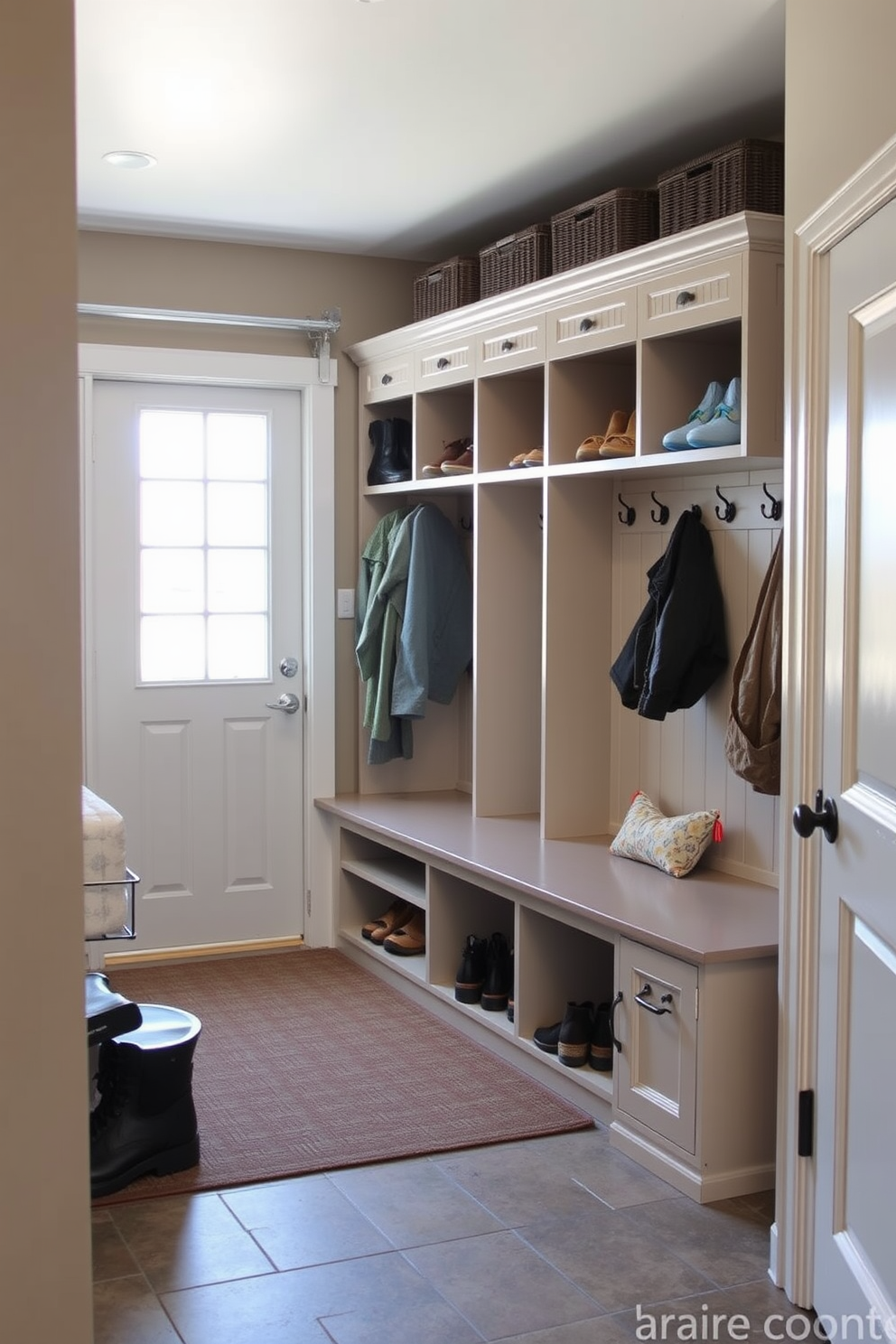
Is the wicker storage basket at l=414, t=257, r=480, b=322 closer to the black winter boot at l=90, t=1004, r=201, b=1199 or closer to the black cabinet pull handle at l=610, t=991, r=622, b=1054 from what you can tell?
the black cabinet pull handle at l=610, t=991, r=622, b=1054

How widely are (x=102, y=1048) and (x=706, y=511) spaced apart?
2.15 meters

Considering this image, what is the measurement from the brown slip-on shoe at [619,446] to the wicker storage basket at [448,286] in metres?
1.12

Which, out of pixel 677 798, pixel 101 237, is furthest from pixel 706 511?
pixel 101 237

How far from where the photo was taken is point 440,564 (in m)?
4.87

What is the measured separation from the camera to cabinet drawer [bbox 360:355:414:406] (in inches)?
190

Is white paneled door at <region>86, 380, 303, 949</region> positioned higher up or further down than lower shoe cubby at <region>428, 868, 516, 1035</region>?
higher up

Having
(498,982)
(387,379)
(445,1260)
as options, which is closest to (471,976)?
(498,982)

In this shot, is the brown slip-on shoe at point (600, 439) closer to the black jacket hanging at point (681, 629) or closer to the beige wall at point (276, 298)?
the black jacket hanging at point (681, 629)

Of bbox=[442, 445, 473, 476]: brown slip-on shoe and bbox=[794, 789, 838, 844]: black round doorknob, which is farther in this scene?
bbox=[442, 445, 473, 476]: brown slip-on shoe

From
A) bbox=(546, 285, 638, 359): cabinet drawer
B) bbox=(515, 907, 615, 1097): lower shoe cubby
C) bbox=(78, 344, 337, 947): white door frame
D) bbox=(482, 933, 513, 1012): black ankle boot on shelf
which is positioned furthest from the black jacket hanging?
bbox=(78, 344, 337, 947): white door frame

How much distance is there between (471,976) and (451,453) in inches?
70.6

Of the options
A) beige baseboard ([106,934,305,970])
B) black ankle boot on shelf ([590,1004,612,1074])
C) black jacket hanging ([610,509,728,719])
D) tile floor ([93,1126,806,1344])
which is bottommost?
tile floor ([93,1126,806,1344])

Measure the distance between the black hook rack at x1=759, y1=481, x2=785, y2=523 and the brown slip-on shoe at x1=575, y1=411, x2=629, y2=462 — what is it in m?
0.45

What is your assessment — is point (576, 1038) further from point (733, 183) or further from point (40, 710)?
point (40, 710)
